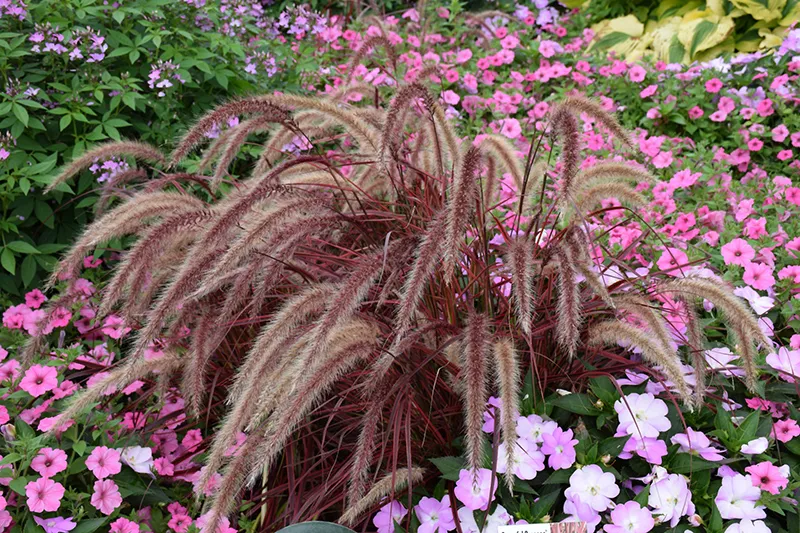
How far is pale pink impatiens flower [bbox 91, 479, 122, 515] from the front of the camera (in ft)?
6.32

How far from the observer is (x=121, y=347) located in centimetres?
279

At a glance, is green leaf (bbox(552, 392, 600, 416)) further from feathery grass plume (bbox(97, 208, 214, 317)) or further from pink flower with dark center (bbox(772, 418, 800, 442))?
feathery grass plume (bbox(97, 208, 214, 317))

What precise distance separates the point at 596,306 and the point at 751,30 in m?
3.60

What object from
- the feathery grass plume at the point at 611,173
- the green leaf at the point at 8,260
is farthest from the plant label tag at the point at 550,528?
the green leaf at the point at 8,260

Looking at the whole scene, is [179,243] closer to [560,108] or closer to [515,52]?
[560,108]

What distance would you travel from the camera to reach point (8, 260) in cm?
277

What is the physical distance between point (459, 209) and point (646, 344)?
21.6 inches

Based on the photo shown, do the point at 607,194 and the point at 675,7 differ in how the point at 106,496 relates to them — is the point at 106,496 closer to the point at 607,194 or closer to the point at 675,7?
the point at 607,194

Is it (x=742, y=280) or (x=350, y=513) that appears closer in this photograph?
(x=350, y=513)

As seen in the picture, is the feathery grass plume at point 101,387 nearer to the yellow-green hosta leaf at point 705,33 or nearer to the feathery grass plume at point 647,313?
the feathery grass plume at point 647,313

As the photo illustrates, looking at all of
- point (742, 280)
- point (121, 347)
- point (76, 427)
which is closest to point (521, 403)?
point (742, 280)

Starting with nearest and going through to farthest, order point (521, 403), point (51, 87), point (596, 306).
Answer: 1. point (521, 403)
2. point (596, 306)
3. point (51, 87)

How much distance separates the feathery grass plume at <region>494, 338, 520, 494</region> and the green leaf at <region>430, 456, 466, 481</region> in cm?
25

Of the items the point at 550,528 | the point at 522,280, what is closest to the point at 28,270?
the point at 522,280
